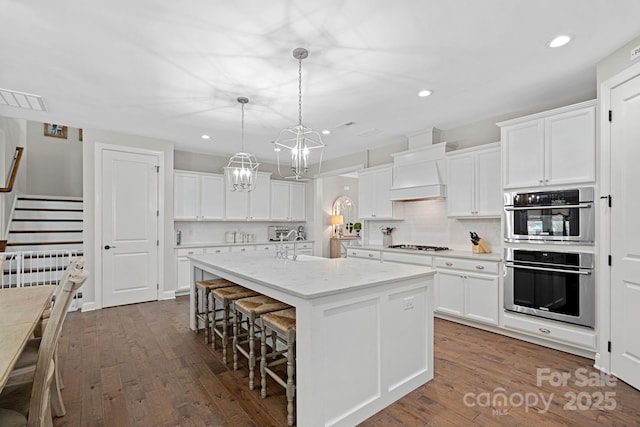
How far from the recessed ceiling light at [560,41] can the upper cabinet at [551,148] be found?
2.71ft

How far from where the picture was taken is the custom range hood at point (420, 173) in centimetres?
438

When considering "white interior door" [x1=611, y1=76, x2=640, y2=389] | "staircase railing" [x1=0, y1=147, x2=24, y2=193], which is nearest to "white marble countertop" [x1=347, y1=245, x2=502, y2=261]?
"white interior door" [x1=611, y1=76, x2=640, y2=389]

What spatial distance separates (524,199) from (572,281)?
906 millimetres

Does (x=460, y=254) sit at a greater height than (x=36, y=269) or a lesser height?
greater

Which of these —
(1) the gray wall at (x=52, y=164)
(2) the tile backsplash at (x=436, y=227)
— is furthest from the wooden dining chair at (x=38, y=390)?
(1) the gray wall at (x=52, y=164)

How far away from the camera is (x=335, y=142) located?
5.36 meters

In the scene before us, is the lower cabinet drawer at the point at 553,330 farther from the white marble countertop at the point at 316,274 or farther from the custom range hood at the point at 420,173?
the custom range hood at the point at 420,173

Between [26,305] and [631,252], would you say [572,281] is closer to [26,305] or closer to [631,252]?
[631,252]

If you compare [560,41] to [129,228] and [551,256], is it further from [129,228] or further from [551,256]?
[129,228]

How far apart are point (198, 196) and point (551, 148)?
5.37 metres

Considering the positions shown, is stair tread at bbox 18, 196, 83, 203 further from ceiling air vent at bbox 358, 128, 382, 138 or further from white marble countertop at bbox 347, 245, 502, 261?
white marble countertop at bbox 347, 245, 502, 261

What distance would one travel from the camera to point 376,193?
5.39 meters

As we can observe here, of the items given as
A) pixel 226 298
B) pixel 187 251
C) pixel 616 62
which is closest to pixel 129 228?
pixel 187 251

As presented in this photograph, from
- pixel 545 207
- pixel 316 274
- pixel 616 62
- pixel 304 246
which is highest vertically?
pixel 616 62
